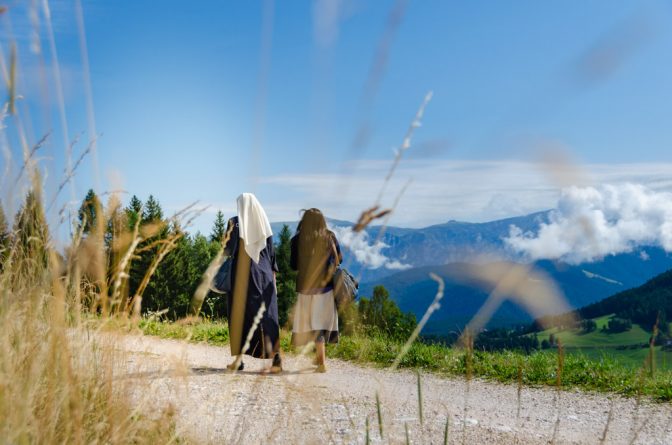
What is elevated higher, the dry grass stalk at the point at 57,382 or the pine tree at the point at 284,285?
the pine tree at the point at 284,285

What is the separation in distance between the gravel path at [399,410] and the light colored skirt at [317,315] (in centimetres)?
62

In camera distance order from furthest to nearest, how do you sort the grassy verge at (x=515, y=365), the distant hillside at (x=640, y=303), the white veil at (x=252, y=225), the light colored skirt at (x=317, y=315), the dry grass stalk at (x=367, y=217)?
1. the distant hillside at (x=640, y=303)
2. the light colored skirt at (x=317, y=315)
3. the white veil at (x=252, y=225)
4. the grassy verge at (x=515, y=365)
5. the dry grass stalk at (x=367, y=217)

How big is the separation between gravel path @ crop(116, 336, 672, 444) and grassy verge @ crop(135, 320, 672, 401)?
27cm

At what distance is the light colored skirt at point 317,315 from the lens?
8.33 m

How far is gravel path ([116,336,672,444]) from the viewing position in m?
4.75

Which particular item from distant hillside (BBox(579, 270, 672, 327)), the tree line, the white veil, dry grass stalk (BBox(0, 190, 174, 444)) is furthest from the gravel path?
distant hillside (BBox(579, 270, 672, 327))

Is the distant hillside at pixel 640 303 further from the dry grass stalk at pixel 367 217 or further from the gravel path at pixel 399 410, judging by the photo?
the dry grass stalk at pixel 367 217

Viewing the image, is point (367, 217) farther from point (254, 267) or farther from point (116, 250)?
point (254, 267)

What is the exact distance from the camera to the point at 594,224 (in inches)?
81.1

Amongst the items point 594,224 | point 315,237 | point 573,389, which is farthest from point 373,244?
point 573,389

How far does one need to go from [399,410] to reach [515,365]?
3.18 meters

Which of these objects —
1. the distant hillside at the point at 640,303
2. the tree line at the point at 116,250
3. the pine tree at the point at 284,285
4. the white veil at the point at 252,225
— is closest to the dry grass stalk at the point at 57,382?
the tree line at the point at 116,250

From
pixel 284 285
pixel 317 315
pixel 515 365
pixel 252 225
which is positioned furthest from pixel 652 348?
pixel 284 285

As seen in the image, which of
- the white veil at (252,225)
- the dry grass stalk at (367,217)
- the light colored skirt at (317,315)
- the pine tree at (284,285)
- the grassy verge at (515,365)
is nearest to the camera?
the dry grass stalk at (367,217)
